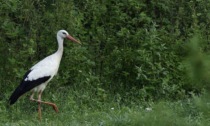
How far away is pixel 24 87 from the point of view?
9109 millimetres

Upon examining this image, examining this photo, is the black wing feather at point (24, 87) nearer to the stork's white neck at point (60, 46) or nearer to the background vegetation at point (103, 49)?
the background vegetation at point (103, 49)

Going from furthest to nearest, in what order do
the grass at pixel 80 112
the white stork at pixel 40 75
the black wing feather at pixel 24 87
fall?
the white stork at pixel 40 75 < the black wing feather at pixel 24 87 < the grass at pixel 80 112

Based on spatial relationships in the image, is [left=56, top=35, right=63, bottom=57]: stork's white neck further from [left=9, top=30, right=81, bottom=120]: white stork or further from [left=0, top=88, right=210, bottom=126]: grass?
[left=0, top=88, right=210, bottom=126]: grass

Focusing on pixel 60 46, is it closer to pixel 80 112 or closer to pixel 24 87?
pixel 24 87

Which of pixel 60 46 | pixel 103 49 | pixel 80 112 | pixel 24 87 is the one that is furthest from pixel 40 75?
pixel 103 49

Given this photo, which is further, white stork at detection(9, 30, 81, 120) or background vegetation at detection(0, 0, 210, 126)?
background vegetation at detection(0, 0, 210, 126)

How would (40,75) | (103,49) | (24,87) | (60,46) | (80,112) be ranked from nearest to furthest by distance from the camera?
(80,112), (24,87), (40,75), (60,46), (103,49)

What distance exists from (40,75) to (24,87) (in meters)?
0.36

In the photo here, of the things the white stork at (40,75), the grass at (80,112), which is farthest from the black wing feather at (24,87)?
the grass at (80,112)

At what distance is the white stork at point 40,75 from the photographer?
905cm

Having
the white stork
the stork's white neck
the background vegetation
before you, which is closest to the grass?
the background vegetation

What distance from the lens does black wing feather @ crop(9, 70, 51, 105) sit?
893cm

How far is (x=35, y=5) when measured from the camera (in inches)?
429

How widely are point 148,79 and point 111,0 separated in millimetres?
1899
